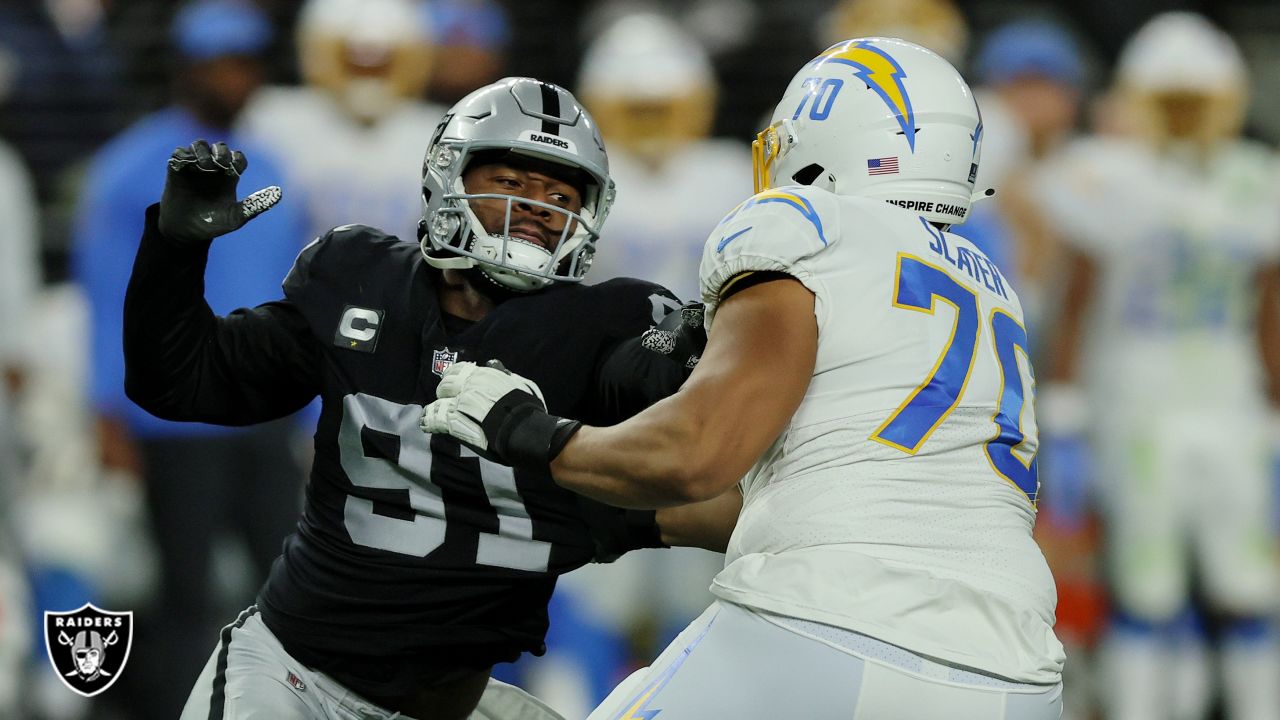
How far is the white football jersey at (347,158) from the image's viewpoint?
6.41 m

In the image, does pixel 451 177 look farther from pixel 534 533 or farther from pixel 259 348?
pixel 534 533

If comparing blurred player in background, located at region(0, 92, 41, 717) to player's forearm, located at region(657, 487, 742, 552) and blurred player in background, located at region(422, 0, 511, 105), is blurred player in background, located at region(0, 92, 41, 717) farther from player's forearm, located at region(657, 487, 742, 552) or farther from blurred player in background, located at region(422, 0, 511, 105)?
player's forearm, located at region(657, 487, 742, 552)

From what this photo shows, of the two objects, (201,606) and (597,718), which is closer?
(597,718)

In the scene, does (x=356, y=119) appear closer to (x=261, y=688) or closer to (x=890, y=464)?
(x=261, y=688)

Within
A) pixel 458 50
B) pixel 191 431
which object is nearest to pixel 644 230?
pixel 458 50

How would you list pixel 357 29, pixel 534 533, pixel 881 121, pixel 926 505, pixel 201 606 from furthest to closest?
pixel 357 29
pixel 201 606
pixel 534 533
pixel 881 121
pixel 926 505

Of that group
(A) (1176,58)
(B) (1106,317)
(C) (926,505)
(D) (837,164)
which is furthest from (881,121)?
(A) (1176,58)

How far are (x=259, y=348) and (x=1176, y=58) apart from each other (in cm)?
513

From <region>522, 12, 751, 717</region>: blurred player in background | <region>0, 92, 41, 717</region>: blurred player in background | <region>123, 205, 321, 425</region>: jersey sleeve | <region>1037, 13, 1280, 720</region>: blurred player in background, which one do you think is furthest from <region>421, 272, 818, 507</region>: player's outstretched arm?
<region>1037, 13, 1280, 720</region>: blurred player in background

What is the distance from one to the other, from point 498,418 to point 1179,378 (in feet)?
15.5

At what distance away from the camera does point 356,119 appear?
6672 millimetres

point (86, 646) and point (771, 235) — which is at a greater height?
point (771, 235)

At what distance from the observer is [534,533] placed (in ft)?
9.48

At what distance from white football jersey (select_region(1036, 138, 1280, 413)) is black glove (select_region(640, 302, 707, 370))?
4.22 meters
